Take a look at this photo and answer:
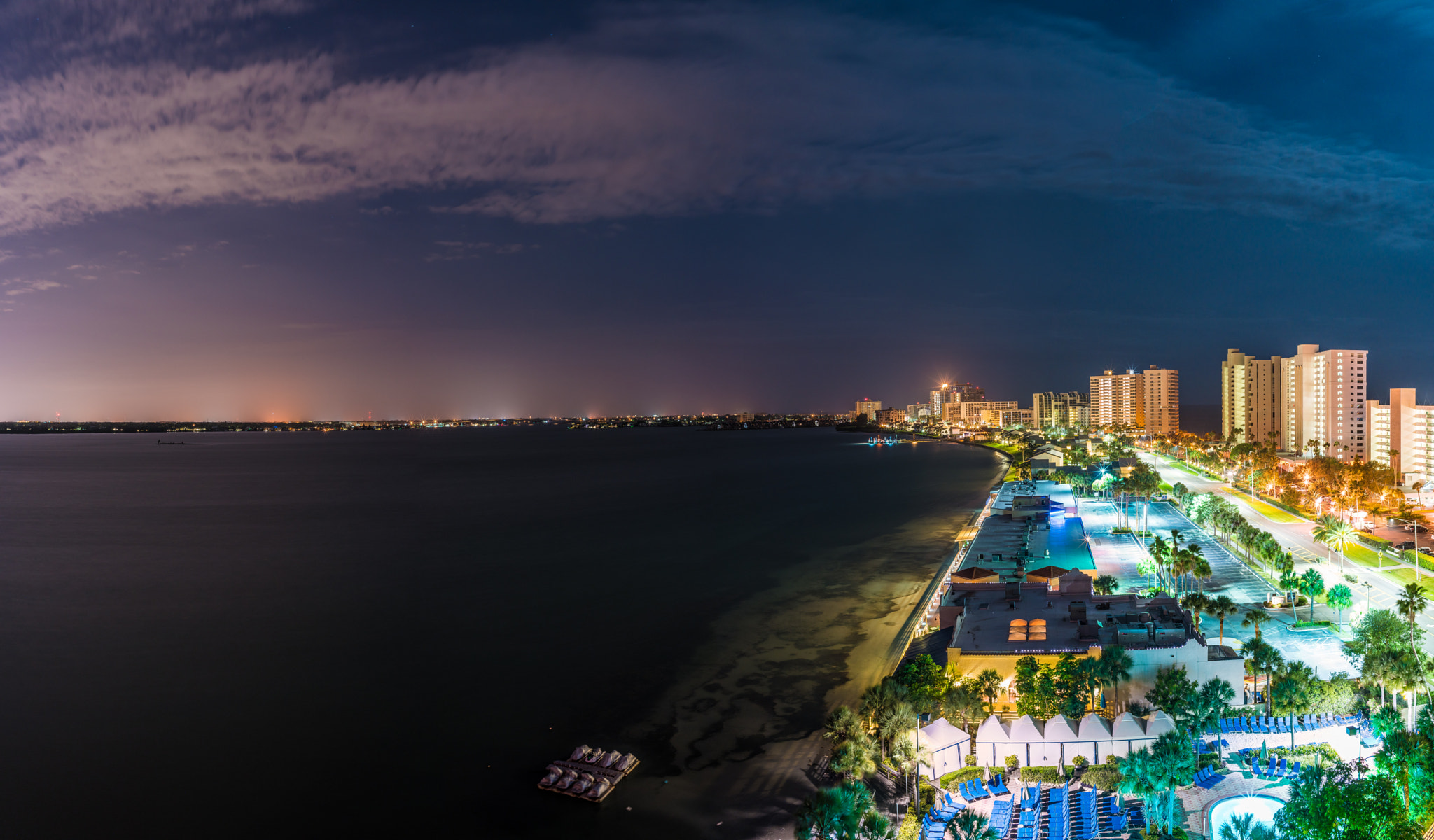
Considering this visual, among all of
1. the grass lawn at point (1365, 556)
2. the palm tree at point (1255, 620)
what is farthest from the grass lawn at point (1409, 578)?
the palm tree at point (1255, 620)

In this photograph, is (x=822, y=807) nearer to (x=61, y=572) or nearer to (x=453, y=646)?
(x=453, y=646)

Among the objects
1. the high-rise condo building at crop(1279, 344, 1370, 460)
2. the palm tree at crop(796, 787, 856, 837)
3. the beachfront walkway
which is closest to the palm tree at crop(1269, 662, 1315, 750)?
the beachfront walkway

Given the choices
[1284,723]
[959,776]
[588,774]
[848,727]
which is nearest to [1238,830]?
[959,776]

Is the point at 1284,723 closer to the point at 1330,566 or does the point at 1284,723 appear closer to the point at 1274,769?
the point at 1274,769

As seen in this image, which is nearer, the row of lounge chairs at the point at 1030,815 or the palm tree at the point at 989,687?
the row of lounge chairs at the point at 1030,815

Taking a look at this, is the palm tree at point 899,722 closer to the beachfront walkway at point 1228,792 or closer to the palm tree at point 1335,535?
the beachfront walkway at point 1228,792
